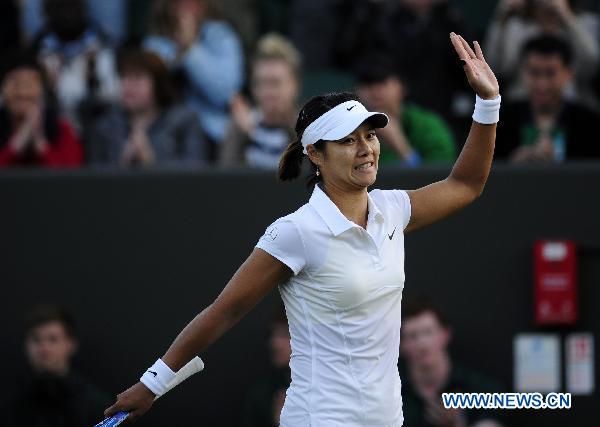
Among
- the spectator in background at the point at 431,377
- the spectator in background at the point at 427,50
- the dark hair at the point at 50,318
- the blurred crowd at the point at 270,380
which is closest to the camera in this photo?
the spectator in background at the point at 431,377

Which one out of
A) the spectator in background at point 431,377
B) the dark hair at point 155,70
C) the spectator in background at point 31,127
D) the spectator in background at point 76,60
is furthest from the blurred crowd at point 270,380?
the spectator in background at point 76,60

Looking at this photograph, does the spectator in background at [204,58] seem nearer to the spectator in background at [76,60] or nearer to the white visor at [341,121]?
the spectator in background at [76,60]

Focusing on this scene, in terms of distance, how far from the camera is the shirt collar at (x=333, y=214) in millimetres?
4441

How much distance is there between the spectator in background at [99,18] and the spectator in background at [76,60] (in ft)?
0.47

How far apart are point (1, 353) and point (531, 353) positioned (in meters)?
2.87

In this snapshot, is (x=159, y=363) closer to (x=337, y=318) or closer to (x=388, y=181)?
(x=337, y=318)

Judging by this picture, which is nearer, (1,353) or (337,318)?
(337,318)

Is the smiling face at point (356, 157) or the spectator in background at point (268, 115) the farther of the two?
the spectator in background at point (268, 115)

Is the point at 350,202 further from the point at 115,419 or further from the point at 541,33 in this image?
the point at 541,33

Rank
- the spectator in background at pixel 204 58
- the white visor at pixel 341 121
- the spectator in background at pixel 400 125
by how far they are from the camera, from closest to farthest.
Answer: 1. the white visor at pixel 341 121
2. the spectator in background at pixel 400 125
3. the spectator in background at pixel 204 58

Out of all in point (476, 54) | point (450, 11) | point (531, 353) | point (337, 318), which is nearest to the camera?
point (337, 318)

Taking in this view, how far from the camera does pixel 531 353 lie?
25.3ft

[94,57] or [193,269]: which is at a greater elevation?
[94,57]

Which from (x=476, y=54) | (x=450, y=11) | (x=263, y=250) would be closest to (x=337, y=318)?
(x=263, y=250)
